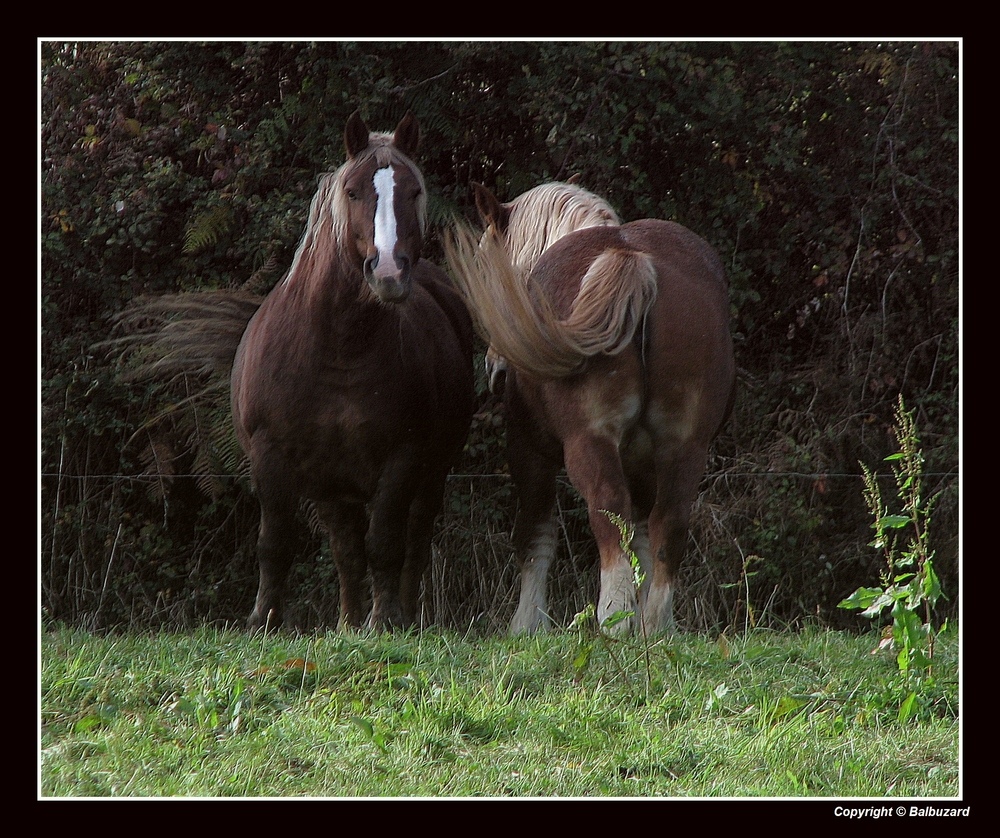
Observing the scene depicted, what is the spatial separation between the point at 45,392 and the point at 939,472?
561 cm

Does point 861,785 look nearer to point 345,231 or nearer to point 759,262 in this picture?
point 345,231

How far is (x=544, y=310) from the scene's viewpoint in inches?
190

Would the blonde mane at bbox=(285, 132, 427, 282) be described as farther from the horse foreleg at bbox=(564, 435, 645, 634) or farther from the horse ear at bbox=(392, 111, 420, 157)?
the horse foreleg at bbox=(564, 435, 645, 634)

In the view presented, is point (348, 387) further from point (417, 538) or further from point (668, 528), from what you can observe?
point (668, 528)

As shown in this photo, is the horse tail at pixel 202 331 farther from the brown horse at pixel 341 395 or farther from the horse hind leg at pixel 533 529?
the horse hind leg at pixel 533 529

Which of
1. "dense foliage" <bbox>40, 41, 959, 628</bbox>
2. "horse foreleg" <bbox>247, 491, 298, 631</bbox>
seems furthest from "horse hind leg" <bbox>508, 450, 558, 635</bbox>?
"dense foliage" <bbox>40, 41, 959, 628</bbox>

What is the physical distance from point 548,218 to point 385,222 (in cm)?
142

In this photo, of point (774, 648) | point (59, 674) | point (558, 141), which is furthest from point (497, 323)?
point (558, 141)

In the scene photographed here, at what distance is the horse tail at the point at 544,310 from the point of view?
15.7ft

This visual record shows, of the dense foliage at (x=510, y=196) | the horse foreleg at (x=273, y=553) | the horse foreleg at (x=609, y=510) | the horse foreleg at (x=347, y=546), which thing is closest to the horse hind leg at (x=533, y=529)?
the horse foreleg at (x=609, y=510)

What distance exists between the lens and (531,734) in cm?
379

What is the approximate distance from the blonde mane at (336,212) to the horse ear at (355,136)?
0.11 ft

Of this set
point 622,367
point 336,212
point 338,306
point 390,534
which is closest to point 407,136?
point 336,212

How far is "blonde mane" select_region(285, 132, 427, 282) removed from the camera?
4.99 m
